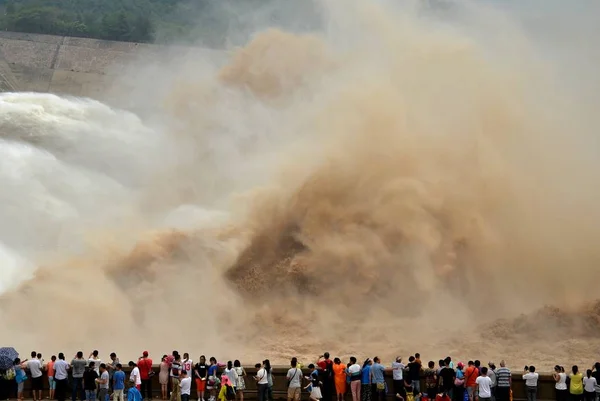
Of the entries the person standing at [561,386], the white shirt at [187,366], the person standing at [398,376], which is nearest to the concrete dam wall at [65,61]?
the white shirt at [187,366]

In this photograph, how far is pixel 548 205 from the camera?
2941 centimetres

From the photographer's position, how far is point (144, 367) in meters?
16.7

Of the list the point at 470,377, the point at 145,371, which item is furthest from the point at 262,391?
the point at 470,377

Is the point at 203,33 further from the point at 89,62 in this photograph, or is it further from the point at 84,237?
the point at 84,237

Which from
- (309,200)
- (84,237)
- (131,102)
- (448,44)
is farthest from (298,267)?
(131,102)

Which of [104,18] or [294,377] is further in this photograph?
[104,18]

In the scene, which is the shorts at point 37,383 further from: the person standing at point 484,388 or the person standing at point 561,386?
the person standing at point 561,386

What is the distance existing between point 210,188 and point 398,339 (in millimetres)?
13701

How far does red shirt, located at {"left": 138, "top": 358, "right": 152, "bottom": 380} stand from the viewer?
1669 centimetres

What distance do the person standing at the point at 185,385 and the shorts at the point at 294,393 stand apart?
6.43 ft

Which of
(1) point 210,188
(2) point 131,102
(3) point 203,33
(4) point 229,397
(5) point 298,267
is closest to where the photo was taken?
(4) point 229,397

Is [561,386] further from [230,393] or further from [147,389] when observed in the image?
[147,389]

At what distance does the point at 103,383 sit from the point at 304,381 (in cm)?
405

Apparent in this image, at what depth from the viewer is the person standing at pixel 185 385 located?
16.0 meters
